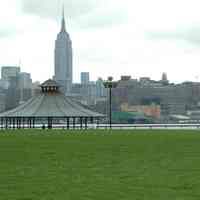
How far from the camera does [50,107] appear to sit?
259 feet

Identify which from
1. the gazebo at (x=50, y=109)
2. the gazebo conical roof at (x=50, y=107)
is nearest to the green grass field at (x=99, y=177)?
the gazebo at (x=50, y=109)

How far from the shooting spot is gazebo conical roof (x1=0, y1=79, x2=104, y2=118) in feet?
254

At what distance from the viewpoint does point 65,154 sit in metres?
25.3

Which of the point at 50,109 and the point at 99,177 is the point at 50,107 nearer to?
the point at 50,109

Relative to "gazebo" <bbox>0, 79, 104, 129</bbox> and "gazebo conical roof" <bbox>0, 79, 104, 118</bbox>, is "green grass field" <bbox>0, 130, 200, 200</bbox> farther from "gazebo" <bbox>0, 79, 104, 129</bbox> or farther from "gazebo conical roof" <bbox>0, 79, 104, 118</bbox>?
"gazebo conical roof" <bbox>0, 79, 104, 118</bbox>

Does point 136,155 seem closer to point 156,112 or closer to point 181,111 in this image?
point 156,112

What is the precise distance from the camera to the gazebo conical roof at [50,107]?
77.6m

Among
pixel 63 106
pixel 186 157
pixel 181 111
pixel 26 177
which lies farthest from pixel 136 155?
pixel 181 111

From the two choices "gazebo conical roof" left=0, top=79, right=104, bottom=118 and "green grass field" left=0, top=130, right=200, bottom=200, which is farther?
Result: "gazebo conical roof" left=0, top=79, right=104, bottom=118

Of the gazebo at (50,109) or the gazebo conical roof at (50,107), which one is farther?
the gazebo conical roof at (50,107)

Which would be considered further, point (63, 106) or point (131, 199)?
point (63, 106)

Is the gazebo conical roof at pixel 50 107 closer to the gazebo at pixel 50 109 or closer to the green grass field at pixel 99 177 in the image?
the gazebo at pixel 50 109

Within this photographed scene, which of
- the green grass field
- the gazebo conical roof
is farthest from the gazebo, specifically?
the green grass field

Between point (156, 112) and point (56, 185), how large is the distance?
6500 inches
